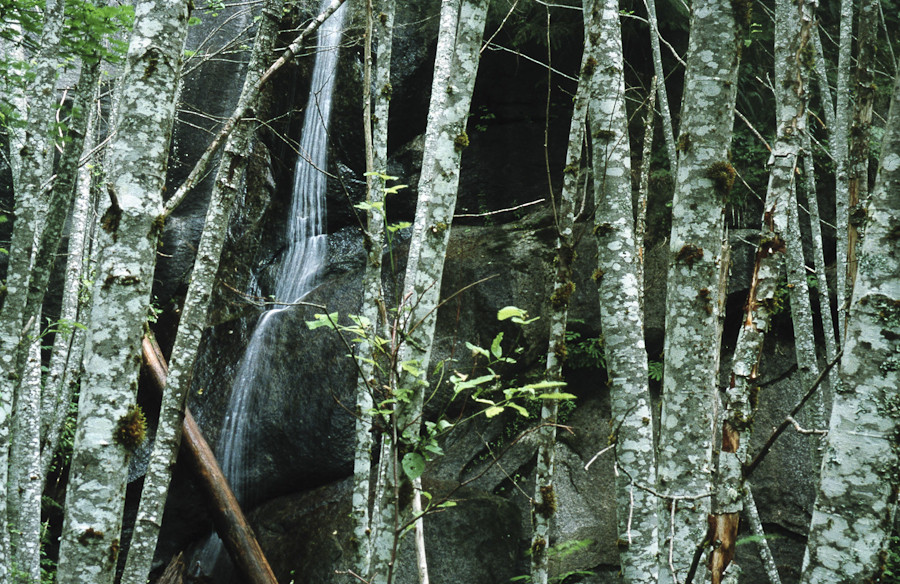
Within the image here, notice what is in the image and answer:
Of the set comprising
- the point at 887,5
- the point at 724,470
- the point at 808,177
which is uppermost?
the point at 887,5

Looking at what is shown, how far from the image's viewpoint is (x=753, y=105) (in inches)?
352

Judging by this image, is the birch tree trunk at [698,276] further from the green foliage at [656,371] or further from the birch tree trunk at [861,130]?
the green foliage at [656,371]

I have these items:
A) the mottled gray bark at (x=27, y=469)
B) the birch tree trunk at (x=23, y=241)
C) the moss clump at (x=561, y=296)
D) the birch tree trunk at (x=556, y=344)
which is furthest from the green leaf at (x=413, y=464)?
the mottled gray bark at (x=27, y=469)

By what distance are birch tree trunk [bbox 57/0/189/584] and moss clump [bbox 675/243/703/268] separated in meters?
2.27

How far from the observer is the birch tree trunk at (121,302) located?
2285 millimetres

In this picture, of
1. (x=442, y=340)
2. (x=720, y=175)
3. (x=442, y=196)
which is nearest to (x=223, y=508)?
(x=442, y=340)

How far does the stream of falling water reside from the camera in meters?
8.33

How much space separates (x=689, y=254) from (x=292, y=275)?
8890 millimetres

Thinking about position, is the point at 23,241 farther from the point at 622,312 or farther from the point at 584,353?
the point at 584,353

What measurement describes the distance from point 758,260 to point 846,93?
2890 millimetres

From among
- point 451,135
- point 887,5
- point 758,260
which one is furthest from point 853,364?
point 887,5

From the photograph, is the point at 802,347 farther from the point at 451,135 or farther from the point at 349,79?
the point at 349,79

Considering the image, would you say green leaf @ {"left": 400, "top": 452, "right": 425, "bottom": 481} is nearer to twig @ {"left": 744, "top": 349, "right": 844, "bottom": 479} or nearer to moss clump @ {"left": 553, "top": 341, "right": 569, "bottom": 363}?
twig @ {"left": 744, "top": 349, "right": 844, "bottom": 479}

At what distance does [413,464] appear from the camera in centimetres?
222
